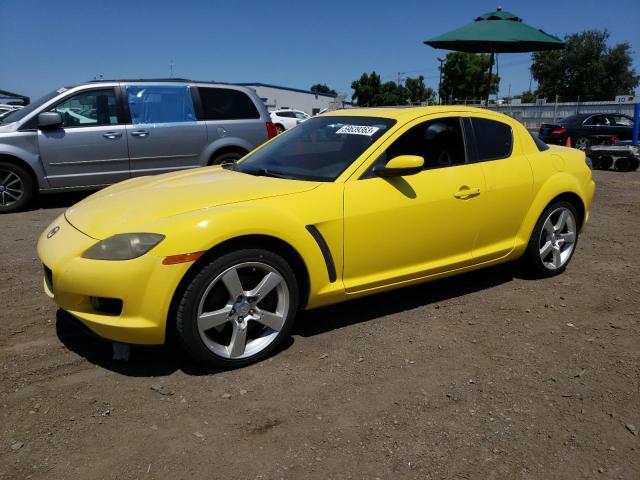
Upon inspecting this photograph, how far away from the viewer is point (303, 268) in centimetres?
312

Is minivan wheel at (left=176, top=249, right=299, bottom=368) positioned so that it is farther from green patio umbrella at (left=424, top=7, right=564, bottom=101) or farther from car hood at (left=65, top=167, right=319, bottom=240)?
green patio umbrella at (left=424, top=7, right=564, bottom=101)

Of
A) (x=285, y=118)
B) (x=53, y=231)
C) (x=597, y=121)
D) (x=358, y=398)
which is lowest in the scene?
(x=358, y=398)

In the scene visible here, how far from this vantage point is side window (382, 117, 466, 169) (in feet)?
11.8

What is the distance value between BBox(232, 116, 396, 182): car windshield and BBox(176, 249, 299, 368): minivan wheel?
76cm

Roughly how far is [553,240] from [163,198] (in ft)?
10.7

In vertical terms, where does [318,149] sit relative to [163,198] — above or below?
above

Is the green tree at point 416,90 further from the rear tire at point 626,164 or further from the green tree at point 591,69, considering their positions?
the rear tire at point 626,164

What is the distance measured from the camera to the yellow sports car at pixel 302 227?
2719 millimetres

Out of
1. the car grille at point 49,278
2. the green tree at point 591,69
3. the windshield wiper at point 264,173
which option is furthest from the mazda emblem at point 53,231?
the green tree at point 591,69

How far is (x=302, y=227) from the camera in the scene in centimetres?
305

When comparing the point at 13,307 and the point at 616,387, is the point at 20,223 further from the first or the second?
the point at 616,387

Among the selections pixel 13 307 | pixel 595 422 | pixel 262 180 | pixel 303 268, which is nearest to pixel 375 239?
pixel 303 268

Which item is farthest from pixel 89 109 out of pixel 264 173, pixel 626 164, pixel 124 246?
pixel 626 164

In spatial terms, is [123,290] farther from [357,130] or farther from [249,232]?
[357,130]
